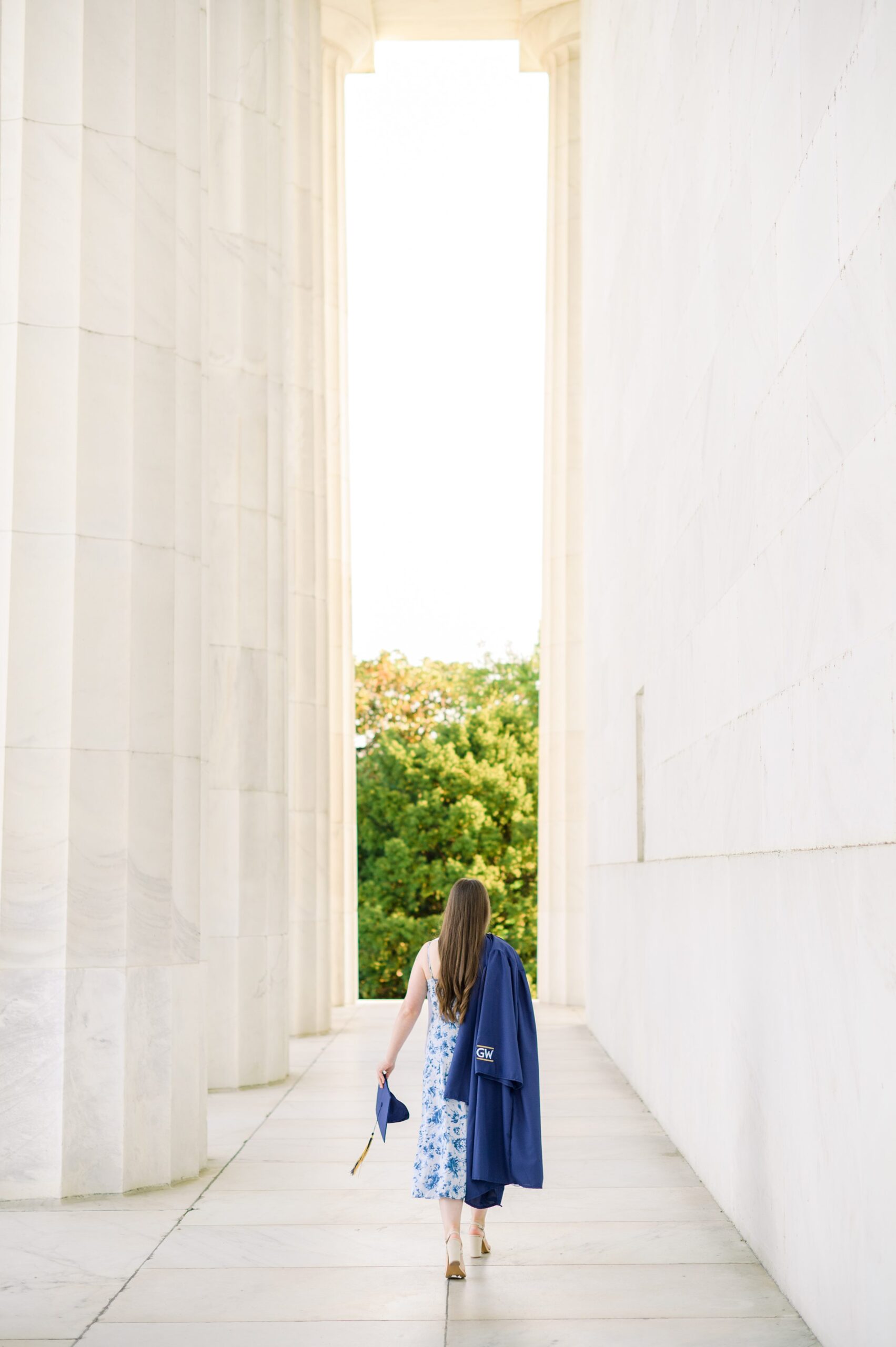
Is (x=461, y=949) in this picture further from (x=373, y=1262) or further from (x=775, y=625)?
(x=775, y=625)

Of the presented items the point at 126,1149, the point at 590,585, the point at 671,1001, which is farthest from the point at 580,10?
the point at 126,1149

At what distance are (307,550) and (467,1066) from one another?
62.7 feet

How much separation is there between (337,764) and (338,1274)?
80.0ft

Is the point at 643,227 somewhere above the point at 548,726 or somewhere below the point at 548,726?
above

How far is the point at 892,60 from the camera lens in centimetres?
673

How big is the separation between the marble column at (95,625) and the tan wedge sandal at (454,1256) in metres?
3.99

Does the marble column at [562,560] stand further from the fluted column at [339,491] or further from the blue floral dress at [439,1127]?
the blue floral dress at [439,1127]

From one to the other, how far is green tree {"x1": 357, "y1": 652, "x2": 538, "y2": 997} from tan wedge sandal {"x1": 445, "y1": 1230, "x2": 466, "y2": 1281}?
2009 inches

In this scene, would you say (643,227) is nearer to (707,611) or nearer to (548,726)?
(707,611)

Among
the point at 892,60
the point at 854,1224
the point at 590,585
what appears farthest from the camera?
the point at 590,585

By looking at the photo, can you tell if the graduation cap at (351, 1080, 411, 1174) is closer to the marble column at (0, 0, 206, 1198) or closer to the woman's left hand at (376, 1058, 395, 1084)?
the woman's left hand at (376, 1058, 395, 1084)

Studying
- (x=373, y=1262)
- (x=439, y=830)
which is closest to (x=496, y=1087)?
(x=373, y=1262)

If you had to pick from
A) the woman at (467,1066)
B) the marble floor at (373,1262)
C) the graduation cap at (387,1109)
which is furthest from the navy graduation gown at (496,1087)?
the marble floor at (373,1262)

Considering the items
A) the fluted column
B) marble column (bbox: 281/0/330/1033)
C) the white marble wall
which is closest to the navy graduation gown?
the white marble wall
